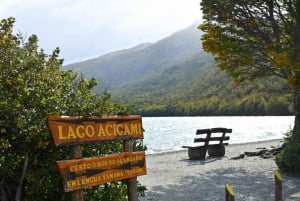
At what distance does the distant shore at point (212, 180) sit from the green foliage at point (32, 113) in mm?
5582

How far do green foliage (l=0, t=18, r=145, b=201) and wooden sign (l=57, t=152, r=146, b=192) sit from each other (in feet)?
1.62

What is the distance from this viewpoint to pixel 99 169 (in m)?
6.34

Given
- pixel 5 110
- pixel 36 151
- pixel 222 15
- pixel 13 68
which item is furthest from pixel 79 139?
pixel 222 15

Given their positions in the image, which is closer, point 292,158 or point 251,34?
point 292,158

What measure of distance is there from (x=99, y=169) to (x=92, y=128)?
2.08 feet

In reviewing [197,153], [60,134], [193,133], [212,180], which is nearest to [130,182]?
[60,134]

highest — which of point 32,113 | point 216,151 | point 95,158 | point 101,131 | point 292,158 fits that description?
point 32,113

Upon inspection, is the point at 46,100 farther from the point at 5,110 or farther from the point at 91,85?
the point at 91,85

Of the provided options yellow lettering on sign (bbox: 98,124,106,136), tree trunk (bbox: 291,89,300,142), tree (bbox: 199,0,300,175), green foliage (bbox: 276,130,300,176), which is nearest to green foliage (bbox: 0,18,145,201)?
yellow lettering on sign (bbox: 98,124,106,136)

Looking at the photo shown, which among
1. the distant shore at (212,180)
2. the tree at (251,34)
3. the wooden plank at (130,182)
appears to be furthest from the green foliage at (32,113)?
the tree at (251,34)

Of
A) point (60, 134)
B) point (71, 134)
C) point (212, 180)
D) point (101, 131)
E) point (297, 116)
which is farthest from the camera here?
point (297, 116)

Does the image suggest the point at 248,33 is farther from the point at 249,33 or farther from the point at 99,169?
the point at 99,169

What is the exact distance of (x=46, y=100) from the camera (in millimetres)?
6316

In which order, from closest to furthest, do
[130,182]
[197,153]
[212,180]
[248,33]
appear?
[130,182]
[212,180]
[248,33]
[197,153]
